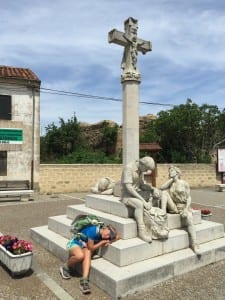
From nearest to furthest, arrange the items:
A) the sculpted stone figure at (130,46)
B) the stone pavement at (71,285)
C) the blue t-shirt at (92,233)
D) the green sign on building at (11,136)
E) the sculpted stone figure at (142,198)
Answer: the stone pavement at (71,285) < the blue t-shirt at (92,233) < the sculpted stone figure at (142,198) < the sculpted stone figure at (130,46) < the green sign on building at (11,136)

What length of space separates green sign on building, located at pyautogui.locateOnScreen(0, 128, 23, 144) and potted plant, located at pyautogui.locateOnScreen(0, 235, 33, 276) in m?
11.0

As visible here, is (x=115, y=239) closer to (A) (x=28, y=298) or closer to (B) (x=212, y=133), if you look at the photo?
(A) (x=28, y=298)

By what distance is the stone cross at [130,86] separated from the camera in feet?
21.9

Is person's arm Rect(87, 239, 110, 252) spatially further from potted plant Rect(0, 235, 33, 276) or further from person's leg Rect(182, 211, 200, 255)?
person's leg Rect(182, 211, 200, 255)

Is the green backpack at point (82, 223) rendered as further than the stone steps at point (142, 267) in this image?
Yes

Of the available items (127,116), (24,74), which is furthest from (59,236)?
(24,74)

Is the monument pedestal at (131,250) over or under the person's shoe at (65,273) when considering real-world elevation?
over

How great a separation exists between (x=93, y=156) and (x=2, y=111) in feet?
23.4

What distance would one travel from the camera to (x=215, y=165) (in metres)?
20.5

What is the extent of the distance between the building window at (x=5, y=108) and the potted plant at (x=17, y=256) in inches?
453

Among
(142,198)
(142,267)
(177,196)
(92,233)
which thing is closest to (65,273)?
(92,233)

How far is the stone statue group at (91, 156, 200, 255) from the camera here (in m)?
5.64

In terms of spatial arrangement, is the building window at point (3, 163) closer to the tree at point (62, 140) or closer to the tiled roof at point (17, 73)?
the tiled roof at point (17, 73)

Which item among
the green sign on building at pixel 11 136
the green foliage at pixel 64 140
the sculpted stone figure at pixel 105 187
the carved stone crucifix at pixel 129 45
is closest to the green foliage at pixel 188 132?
the green foliage at pixel 64 140
